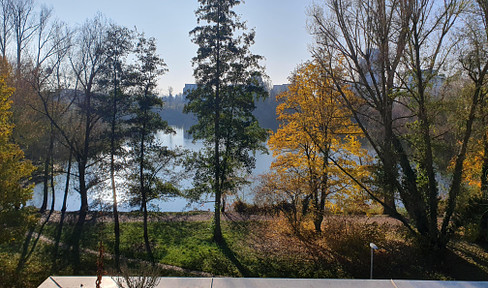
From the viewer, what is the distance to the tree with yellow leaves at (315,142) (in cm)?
1259

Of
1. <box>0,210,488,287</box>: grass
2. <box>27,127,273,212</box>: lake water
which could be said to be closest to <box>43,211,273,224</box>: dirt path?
<box>27,127,273,212</box>: lake water

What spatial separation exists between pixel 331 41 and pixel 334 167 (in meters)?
4.87

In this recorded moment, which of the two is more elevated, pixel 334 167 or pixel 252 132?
pixel 252 132

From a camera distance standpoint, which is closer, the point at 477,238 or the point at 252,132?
the point at 477,238

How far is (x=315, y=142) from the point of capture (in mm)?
12133

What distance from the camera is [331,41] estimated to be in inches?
453

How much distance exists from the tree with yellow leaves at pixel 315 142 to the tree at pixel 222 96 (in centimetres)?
143

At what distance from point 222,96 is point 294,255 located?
7412 millimetres

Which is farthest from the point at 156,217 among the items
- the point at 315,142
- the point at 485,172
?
the point at 485,172

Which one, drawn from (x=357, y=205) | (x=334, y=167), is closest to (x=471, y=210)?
(x=357, y=205)

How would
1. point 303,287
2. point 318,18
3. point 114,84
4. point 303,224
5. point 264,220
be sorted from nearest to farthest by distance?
point 303,287
point 318,18
point 303,224
point 114,84
point 264,220

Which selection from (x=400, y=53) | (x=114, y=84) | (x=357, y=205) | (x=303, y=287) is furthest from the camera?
(x=114, y=84)

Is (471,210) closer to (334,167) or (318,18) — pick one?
(334,167)

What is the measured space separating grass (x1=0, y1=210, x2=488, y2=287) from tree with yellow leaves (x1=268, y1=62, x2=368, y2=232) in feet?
4.52
